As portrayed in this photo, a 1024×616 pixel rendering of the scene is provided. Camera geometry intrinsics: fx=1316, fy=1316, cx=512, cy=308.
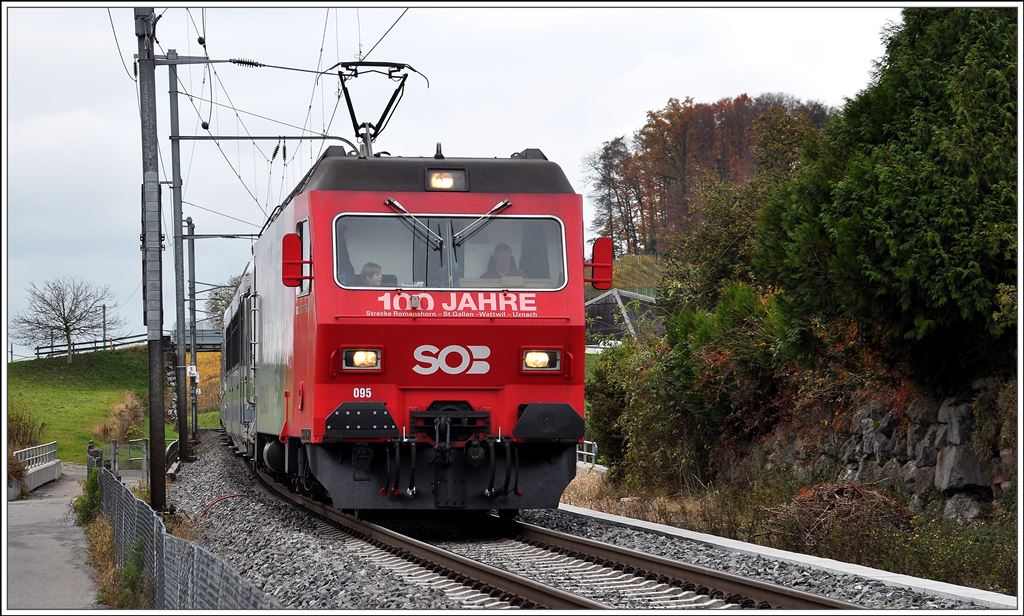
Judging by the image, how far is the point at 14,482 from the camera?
3073 centimetres

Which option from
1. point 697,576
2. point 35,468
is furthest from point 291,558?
point 35,468

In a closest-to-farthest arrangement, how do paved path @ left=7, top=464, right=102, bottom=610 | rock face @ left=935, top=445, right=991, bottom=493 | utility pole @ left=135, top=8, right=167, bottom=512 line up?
rock face @ left=935, top=445, right=991, bottom=493, paved path @ left=7, top=464, right=102, bottom=610, utility pole @ left=135, top=8, right=167, bottom=512

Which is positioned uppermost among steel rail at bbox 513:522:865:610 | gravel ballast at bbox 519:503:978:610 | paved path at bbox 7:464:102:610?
steel rail at bbox 513:522:865:610

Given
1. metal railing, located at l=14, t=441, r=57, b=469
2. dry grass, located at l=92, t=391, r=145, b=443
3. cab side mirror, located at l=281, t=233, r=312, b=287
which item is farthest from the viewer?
dry grass, located at l=92, t=391, r=145, b=443

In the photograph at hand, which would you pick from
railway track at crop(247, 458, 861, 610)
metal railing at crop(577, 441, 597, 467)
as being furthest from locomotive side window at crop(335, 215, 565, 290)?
metal railing at crop(577, 441, 597, 467)

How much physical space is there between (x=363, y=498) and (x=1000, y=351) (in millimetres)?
6976

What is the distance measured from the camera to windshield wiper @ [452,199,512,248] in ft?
45.3

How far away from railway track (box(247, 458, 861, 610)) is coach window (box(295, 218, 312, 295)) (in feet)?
8.99

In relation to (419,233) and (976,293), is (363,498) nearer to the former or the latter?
(419,233)

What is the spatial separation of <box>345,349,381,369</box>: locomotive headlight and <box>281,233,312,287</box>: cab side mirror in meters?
0.94

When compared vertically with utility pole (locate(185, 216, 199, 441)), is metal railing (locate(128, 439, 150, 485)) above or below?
below

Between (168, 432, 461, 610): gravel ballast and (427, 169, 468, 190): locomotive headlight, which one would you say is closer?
(168, 432, 461, 610): gravel ballast

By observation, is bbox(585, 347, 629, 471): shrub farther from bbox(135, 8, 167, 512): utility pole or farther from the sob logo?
the sob logo

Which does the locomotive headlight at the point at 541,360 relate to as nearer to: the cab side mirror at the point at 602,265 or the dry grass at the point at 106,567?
the cab side mirror at the point at 602,265
